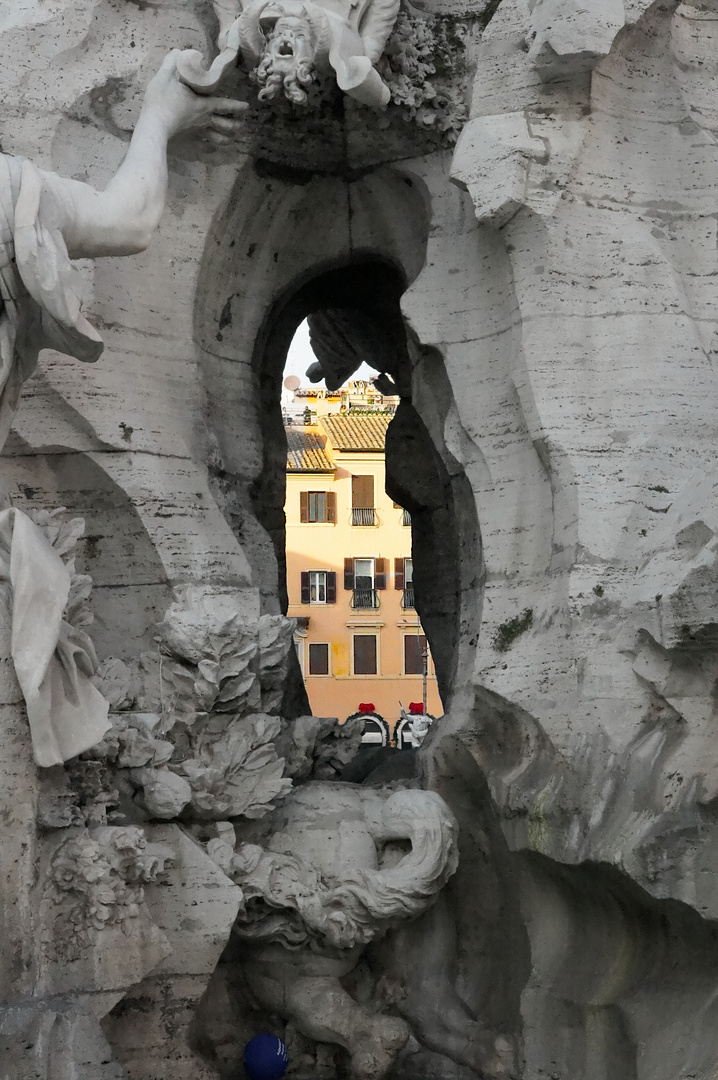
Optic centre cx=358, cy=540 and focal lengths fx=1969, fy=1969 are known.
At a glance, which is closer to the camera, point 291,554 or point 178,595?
point 178,595

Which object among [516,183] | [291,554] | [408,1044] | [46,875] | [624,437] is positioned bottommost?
[408,1044]

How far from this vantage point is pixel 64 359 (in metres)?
8.06

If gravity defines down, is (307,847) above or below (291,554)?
below

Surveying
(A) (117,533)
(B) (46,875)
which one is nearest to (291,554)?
(A) (117,533)

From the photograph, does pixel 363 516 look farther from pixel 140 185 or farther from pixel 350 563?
pixel 140 185

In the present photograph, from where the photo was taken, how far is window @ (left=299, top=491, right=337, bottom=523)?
2203 cm

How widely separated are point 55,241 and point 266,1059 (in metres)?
3.17

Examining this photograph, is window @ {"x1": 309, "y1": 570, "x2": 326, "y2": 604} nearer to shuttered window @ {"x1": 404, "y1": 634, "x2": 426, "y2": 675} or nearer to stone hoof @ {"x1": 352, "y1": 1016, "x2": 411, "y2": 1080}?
shuttered window @ {"x1": 404, "y1": 634, "x2": 426, "y2": 675}

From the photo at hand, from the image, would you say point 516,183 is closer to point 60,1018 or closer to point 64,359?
point 64,359

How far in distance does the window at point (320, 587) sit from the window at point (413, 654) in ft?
3.14

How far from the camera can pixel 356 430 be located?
21734 mm

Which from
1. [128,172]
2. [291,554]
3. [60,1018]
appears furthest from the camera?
[291,554]

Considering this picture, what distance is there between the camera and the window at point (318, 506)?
72.3 feet

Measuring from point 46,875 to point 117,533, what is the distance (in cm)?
181
